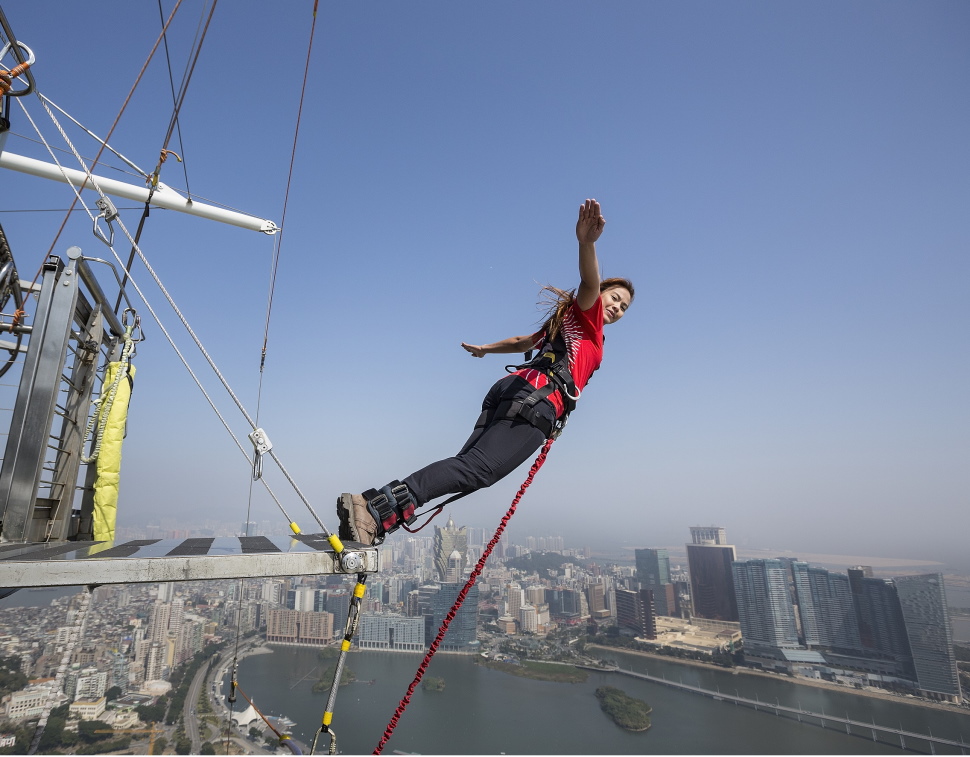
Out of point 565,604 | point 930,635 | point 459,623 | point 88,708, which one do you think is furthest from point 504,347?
point 565,604

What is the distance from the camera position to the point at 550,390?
1.75 metres

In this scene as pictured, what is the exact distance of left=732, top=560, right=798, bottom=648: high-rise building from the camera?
113 feet

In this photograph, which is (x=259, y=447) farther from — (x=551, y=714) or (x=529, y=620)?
(x=529, y=620)

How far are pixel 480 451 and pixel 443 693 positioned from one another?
31.2 meters

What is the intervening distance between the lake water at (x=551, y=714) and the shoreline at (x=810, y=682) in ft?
1.30

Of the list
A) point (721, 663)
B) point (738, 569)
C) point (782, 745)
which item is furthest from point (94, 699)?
point (738, 569)

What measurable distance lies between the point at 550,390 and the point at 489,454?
1.13 ft

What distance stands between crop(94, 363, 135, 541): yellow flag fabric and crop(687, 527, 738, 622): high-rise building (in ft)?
147

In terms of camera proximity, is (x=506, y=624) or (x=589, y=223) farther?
(x=506, y=624)

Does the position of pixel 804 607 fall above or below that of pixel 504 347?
below

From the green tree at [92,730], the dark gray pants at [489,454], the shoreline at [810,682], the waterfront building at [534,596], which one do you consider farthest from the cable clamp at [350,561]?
the waterfront building at [534,596]

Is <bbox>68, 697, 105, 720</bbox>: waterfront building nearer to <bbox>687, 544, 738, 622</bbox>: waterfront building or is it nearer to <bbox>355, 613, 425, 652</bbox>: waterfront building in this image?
<bbox>355, 613, 425, 652</bbox>: waterfront building

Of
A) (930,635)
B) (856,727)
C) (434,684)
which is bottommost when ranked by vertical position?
(856,727)

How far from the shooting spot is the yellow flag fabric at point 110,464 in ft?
10.7
